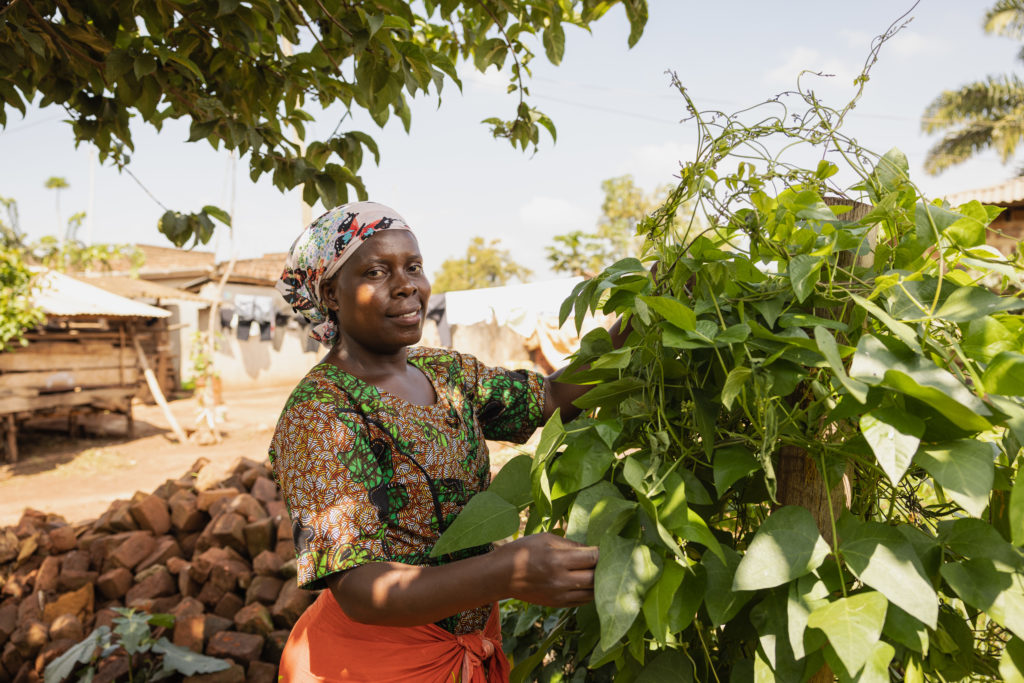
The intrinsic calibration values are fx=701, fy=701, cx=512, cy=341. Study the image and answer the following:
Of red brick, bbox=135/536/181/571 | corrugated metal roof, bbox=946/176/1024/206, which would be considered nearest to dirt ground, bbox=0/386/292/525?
red brick, bbox=135/536/181/571

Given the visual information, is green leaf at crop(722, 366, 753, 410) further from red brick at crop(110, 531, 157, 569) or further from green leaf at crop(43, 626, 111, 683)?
red brick at crop(110, 531, 157, 569)

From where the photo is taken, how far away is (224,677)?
291cm

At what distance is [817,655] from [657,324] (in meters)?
0.47

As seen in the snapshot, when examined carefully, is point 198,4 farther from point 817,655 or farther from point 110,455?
point 110,455

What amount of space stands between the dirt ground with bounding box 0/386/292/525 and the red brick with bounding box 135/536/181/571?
3.41 metres

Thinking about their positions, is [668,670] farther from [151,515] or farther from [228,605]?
[151,515]

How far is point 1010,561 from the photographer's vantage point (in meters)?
0.85

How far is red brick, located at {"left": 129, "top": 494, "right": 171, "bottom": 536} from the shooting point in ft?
14.6

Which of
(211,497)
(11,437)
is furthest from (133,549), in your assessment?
(11,437)

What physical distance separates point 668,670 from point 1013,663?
458mm

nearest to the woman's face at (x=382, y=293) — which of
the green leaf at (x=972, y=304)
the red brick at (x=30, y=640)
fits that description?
the green leaf at (x=972, y=304)

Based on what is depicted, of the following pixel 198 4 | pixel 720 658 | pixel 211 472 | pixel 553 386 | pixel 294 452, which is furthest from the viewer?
pixel 211 472

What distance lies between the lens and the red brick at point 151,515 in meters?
4.44

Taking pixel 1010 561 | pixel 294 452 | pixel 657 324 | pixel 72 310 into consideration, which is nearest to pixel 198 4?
pixel 294 452
